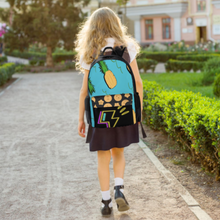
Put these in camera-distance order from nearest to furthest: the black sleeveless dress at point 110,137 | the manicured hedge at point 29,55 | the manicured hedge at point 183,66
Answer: the black sleeveless dress at point 110,137 < the manicured hedge at point 183,66 < the manicured hedge at point 29,55

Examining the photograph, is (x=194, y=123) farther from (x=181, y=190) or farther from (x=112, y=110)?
(x=112, y=110)

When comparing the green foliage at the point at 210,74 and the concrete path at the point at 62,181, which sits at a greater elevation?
the green foliage at the point at 210,74

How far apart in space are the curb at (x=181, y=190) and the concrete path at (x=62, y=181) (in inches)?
1.8

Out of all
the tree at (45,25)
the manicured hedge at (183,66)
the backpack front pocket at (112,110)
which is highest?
the tree at (45,25)

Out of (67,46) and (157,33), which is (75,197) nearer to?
(67,46)

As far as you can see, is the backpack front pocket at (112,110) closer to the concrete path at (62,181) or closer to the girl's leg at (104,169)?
the girl's leg at (104,169)

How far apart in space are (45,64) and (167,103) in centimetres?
2444

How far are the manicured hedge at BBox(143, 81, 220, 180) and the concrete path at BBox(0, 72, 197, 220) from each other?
51 centimetres

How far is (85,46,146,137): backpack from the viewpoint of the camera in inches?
119

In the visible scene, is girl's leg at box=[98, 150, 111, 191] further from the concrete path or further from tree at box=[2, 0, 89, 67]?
tree at box=[2, 0, 89, 67]

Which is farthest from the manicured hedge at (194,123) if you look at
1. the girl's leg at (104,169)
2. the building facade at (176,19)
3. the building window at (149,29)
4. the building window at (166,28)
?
the building window at (149,29)

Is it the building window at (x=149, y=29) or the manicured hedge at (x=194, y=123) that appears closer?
the manicured hedge at (x=194, y=123)

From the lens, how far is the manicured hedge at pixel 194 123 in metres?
3.87

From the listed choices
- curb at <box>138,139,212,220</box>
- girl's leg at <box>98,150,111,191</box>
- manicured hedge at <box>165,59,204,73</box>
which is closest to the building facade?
manicured hedge at <box>165,59,204,73</box>
